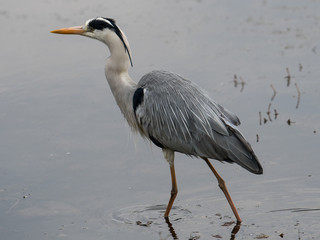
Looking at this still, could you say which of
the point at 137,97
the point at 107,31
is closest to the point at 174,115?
the point at 137,97

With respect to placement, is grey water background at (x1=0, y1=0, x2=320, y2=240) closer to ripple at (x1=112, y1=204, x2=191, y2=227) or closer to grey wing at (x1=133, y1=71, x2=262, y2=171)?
ripple at (x1=112, y1=204, x2=191, y2=227)

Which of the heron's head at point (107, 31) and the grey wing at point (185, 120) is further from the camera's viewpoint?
the heron's head at point (107, 31)

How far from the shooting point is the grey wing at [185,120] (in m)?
6.13

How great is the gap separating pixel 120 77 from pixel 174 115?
2.54 feet

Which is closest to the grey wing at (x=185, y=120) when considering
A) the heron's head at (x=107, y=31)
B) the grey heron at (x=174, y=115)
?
the grey heron at (x=174, y=115)

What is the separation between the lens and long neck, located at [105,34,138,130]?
6.66 metres

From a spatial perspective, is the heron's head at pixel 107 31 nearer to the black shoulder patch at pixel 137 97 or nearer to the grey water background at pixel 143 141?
the black shoulder patch at pixel 137 97

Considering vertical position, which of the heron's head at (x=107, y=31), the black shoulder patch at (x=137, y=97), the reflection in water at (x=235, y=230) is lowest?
the reflection in water at (x=235, y=230)

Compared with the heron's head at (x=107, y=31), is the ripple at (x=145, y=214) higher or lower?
lower

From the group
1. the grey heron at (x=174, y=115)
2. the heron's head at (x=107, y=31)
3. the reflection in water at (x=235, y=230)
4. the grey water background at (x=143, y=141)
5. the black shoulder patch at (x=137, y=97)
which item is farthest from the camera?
the heron's head at (x=107, y=31)

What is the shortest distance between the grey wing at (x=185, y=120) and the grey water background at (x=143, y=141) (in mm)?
615

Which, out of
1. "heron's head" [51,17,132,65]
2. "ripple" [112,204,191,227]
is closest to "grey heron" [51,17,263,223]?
"heron's head" [51,17,132,65]

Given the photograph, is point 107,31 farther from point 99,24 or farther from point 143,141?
point 143,141

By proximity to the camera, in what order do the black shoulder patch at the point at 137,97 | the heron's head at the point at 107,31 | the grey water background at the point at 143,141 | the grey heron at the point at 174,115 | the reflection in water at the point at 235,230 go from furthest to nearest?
the heron's head at the point at 107,31 < the black shoulder patch at the point at 137,97 < the grey water background at the point at 143,141 < the grey heron at the point at 174,115 < the reflection in water at the point at 235,230
